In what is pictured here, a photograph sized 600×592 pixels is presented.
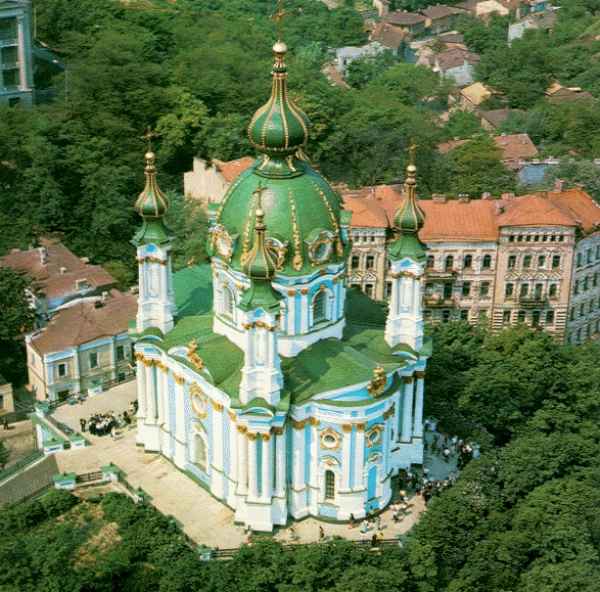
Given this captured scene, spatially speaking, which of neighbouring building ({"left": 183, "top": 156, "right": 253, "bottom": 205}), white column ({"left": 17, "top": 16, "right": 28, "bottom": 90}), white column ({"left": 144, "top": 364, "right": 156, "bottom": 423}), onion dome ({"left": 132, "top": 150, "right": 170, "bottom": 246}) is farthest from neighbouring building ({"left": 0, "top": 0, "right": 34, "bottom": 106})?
white column ({"left": 144, "top": 364, "right": 156, "bottom": 423})

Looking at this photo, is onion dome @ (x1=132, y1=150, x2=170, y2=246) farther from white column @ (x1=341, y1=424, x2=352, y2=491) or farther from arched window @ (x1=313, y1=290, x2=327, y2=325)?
white column @ (x1=341, y1=424, x2=352, y2=491)

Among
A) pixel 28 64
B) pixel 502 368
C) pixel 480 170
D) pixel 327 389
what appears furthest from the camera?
pixel 28 64

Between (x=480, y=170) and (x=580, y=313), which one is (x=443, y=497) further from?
(x=480, y=170)

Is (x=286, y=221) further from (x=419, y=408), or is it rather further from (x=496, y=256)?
(x=496, y=256)

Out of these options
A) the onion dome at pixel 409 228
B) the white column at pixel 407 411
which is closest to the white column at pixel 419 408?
the white column at pixel 407 411

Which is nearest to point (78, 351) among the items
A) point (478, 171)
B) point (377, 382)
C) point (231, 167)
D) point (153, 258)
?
point (153, 258)

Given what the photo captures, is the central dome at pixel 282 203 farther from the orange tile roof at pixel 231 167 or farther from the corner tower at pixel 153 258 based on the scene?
the orange tile roof at pixel 231 167

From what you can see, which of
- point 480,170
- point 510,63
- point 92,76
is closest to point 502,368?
point 480,170
